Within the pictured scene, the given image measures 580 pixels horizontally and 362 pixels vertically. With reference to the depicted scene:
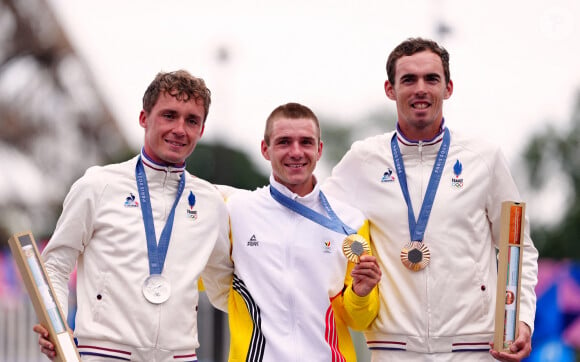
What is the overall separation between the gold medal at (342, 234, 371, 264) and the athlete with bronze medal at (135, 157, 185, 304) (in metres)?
1.05

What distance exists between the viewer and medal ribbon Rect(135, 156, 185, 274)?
5.18 metres

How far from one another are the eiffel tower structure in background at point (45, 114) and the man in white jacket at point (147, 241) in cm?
1741

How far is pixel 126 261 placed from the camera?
5.16 meters

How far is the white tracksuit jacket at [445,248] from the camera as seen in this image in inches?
213

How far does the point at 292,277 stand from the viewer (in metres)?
5.39

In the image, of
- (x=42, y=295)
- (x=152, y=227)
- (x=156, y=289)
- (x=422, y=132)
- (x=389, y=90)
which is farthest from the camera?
(x=389, y=90)

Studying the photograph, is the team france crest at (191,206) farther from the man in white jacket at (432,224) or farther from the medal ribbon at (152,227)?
the man in white jacket at (432,224)

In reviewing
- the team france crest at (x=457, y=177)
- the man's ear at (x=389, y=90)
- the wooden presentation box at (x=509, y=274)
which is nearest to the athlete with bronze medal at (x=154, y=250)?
the man's ear at (x=389, y=90)

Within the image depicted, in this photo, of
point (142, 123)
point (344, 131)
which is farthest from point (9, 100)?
point (344, 131)

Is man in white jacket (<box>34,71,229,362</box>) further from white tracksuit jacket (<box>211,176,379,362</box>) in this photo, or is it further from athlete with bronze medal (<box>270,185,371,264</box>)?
athlete with bronze medal (<box>270,185,371,264</box>)

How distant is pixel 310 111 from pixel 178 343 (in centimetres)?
164

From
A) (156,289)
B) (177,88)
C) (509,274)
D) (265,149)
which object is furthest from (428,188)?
(156,289)

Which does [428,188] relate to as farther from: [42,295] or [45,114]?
[45,114]

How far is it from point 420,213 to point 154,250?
163 centimetres
